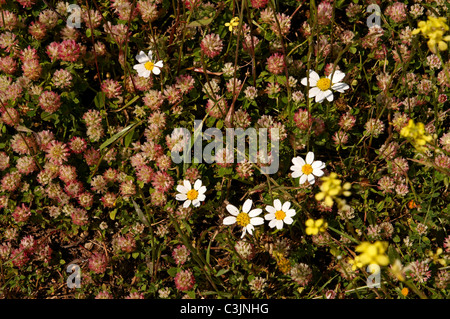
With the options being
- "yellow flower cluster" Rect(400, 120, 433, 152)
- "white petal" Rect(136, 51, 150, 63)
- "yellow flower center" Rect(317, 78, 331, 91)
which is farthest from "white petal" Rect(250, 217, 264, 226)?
"white petal" Rect(136, 51, 150, 63)

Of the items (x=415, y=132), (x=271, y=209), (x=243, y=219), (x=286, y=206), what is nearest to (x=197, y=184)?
(x=243, y=219)

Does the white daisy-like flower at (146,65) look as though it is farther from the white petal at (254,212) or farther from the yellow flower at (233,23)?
the white petal at (254,212)

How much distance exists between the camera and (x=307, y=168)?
3.08 meters

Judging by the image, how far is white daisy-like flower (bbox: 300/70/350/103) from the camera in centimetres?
316

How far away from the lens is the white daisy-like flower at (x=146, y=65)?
329 centimetres

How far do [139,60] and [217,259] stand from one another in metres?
1.83

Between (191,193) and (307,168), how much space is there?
0.94m

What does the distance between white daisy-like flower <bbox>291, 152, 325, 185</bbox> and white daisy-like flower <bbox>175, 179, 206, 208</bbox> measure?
29.1 inches

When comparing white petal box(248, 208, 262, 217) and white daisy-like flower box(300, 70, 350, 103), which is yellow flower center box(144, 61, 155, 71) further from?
white petal box(248, 208, 262, 217)

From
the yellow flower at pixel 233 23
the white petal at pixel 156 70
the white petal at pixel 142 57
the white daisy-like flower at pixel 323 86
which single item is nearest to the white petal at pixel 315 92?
the white daisy-like flower at pixel 323 86

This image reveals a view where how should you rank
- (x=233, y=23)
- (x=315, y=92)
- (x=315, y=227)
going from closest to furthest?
1. (x=315, y=227)
2. (x=233, y=23)
3. (x=315, y=92)

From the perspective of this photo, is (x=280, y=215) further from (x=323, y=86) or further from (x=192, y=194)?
(x=323, y=86)

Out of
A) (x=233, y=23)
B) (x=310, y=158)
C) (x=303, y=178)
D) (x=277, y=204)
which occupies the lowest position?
(x=277, y=204)

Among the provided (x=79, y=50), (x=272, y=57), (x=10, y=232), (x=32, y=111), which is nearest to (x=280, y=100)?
(x=272, y=57)
